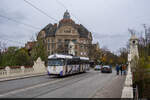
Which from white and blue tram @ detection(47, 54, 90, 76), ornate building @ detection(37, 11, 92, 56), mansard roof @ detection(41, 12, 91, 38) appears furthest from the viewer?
mansard roof @ detection(41, 12, 91, 38)

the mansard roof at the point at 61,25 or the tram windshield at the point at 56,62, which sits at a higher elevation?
the mansard roof at the point at 61,25

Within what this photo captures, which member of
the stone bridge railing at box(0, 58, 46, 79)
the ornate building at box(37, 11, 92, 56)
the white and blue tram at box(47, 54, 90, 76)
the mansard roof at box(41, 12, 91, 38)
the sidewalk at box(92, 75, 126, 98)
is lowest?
the sidewalk at box(92, 75, 126, 98)

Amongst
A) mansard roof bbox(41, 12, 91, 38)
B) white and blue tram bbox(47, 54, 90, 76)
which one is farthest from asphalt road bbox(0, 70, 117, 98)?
mansard roof bbox(41, 12, 91, 38)

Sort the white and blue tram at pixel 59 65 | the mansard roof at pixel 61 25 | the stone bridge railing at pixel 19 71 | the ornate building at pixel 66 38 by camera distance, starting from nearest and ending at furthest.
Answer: the white and blue tram at pixel 59 65 < the stone bridge railing at pixel 19 71 < the ornate building at pixel 66 38 < the mansard roof at pixel 61 25

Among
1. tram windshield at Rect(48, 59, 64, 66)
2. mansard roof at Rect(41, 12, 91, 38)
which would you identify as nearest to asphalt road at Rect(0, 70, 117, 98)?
tram windshield at Rect(48, 59, 64, 66)

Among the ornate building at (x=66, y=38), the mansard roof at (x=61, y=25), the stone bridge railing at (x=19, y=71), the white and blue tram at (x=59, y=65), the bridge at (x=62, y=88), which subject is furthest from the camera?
the mansard roof at (x=61, y=25)

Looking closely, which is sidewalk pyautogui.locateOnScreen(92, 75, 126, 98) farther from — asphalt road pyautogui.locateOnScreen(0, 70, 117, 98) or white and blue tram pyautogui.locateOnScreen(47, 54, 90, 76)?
white and blue tram pyautogui.locateOnScreen(47, 54, 90, 76)

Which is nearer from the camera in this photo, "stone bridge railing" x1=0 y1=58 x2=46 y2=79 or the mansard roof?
"stone bridge railing" x1=0 y1=58 x2=46 y2=79

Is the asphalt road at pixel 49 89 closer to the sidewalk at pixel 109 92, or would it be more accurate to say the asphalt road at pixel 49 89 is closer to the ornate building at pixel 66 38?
the sidewalk at pixel 109 92

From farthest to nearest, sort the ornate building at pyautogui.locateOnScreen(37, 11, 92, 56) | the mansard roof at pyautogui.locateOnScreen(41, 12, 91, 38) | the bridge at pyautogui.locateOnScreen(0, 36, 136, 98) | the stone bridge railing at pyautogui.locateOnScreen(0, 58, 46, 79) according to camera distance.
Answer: the mansard roof at pyautogui.locateOnScreen(41, 12, 91, 38) → the ornate building at pyautogui.locateOnScreen(37, 11, 92, 56) → the stone bridge railing at pyautogui.locateOnScreen(0, 58, 46, 79) → the bridge at pyautogui.locateOnScreen(0, 36, 136, 98)

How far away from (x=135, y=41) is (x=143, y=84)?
19039 millimetres

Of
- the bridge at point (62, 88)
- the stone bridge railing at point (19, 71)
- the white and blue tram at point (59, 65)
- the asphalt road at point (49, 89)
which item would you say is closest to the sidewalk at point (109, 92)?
the bridge at point (62, 88)

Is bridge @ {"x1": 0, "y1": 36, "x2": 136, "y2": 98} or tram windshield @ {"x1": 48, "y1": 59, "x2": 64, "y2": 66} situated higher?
tram windshield @ {"x1": 48, "y1": 59, "x2": 64, "y2": 66}

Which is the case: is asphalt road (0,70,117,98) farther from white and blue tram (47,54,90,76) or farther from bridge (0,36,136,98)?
white and blue tram (47,54,90,76)
